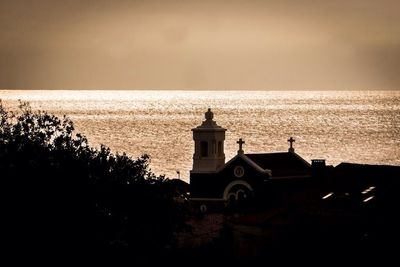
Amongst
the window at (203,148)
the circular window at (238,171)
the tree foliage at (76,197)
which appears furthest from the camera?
the window at (203,148)

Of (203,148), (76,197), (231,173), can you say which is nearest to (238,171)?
(231,173)

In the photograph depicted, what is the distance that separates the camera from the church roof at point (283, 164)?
86.1 metres

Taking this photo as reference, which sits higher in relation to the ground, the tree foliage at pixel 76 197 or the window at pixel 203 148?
the window at pixel 203 148

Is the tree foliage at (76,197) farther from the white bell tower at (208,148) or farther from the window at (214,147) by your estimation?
the window at (214,147)

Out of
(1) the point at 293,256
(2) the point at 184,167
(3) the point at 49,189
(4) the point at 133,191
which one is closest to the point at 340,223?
(1) the point at 293,256

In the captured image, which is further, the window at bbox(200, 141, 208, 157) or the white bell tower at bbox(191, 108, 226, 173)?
the window at bbox(200, 141, 208, 157)

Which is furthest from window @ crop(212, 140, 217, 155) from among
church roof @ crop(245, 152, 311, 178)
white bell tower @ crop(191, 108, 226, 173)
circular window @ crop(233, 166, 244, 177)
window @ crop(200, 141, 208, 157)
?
circular window @ crop(233, 166, 244, 177)

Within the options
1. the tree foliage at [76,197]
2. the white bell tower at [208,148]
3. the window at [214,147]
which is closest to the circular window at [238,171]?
the white bell tower at [208,148]

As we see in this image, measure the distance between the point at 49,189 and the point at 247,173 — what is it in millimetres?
28415

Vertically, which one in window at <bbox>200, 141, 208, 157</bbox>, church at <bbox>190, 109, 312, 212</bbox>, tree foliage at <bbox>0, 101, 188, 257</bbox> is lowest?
tree foliage at <bbox>0, 101, 188, 257</bbox>

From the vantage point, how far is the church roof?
86.1 metres

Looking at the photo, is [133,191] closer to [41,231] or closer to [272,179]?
[41,231]

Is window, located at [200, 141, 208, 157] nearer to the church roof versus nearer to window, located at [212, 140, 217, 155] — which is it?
window, located at [212, 140, 217, 155]

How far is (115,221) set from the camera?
6206 centimetres
